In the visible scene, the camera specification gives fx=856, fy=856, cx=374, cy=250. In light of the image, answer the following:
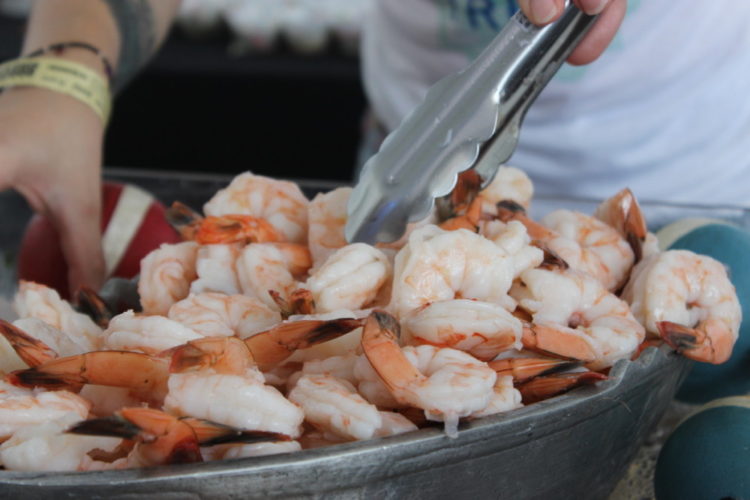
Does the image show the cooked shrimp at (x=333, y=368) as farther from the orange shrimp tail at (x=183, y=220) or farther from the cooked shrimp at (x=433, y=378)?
the orange shrimp tail at (x=183, y=220)

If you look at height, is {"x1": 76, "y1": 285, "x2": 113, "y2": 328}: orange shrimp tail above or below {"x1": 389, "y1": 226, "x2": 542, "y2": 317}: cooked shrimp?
below

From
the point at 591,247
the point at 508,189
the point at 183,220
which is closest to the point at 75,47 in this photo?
the point at 183,220

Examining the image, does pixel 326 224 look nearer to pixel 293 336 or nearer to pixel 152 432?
pixel 293 336

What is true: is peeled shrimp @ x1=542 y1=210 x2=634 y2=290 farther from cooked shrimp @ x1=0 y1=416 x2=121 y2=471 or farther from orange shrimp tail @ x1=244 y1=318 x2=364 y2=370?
cooked shrimp @ x1=0 y1=416 x2=121 y2=471

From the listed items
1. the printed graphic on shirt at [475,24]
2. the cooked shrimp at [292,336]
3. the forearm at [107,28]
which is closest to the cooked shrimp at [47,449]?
the cooked shrimp at [292,336]

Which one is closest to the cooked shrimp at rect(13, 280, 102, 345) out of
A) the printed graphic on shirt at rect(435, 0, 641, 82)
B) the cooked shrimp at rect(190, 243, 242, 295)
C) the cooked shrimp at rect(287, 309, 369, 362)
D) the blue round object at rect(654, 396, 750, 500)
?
the cooked shrimp at rect(190, 243, 242, 295)
